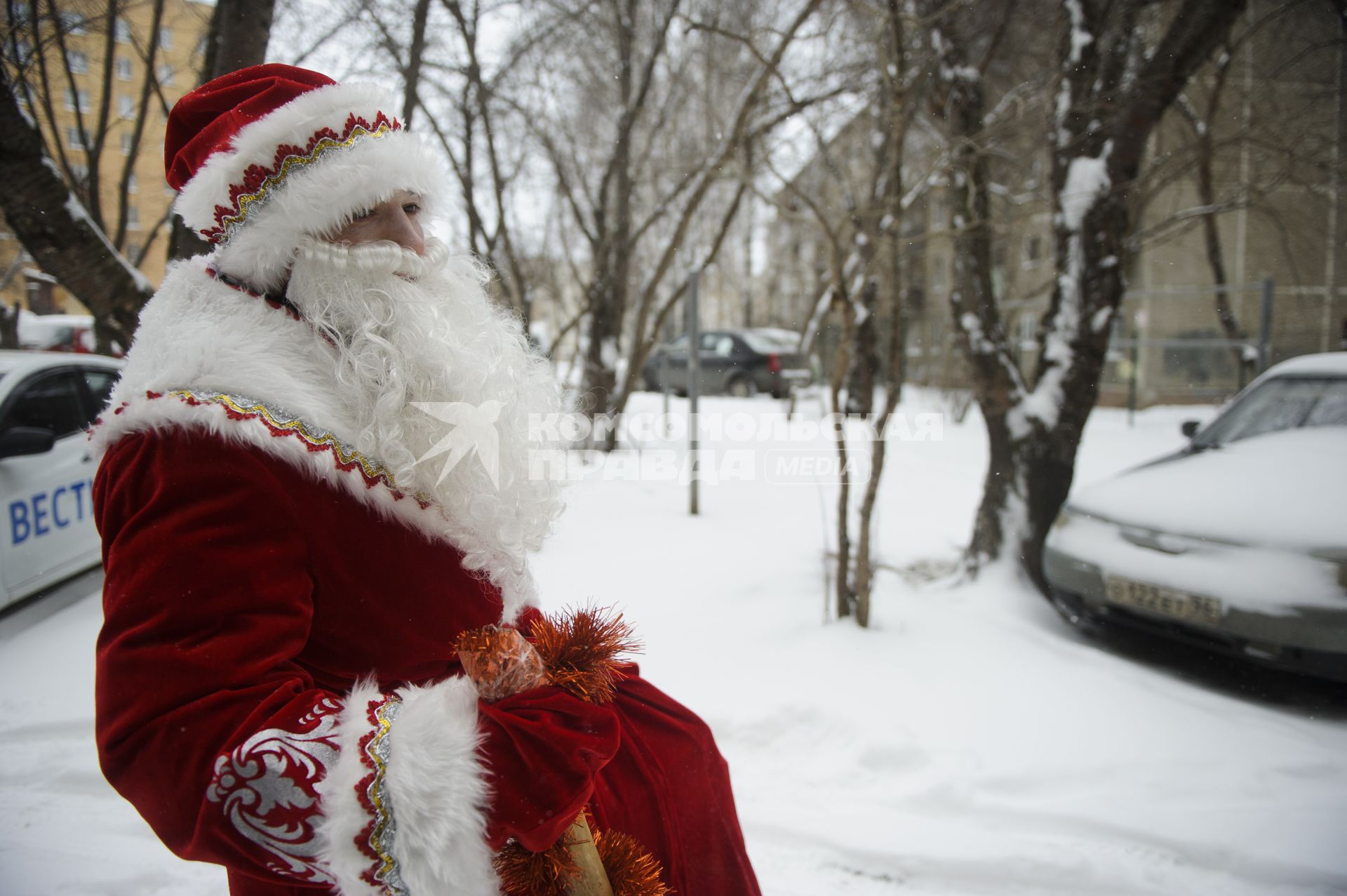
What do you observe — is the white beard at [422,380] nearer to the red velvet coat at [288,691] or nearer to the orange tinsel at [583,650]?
the red velvet coat at [288,691]

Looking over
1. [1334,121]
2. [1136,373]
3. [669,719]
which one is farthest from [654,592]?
[1136,373]

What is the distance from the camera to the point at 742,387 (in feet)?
35.2

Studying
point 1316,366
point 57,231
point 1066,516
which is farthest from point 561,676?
point 1316,366

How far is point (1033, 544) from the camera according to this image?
12.9 feet

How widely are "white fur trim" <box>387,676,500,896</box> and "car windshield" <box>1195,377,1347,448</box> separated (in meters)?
3.92

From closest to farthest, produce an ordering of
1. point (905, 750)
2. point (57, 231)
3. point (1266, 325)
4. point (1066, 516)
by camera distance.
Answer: point (905, 750) → point (57, 231) → point (1066, 516) → point (1266, 325)

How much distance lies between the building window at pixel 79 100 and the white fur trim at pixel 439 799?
840cm

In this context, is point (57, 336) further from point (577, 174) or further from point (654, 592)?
point (654, 592)

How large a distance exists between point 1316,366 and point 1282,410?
0.98ft

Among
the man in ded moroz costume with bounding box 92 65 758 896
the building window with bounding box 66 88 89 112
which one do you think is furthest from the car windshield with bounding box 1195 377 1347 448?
the building window with bounding box 66 88 89 112

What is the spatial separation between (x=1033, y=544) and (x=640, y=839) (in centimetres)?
345

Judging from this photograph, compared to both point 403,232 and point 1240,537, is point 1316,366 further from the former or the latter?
point 403,232

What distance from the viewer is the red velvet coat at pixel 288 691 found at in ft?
2.38

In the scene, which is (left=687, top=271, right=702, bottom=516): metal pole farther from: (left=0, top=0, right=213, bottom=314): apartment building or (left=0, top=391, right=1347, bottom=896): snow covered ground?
(left=0, top=0, right=213, bottom=314): apartment building
